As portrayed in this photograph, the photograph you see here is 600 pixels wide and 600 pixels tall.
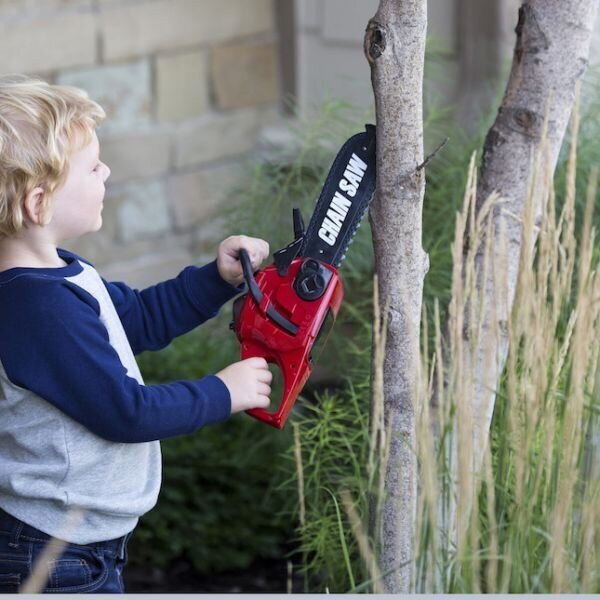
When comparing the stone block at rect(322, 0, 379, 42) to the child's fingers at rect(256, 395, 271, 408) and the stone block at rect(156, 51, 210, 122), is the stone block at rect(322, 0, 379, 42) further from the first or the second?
the child's fingers at rect(256, 395, 271, 408)

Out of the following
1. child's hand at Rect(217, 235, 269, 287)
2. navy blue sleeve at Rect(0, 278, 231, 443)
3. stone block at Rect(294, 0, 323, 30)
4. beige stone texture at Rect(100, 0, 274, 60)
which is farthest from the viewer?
stone block at Rect(294, 0, 323, 30)

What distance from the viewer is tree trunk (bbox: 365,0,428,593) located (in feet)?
6.14

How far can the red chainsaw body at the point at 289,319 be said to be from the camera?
1909 mm

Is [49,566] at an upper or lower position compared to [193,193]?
upper

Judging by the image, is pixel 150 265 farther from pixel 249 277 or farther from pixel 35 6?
pixel 249 277

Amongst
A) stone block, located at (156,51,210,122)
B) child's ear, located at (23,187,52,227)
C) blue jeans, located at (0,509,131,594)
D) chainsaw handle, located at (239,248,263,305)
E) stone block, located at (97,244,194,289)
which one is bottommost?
stone block, located at (97,244,194,289)

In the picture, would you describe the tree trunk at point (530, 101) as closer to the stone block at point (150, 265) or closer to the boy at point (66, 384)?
the boy at point (66, 384)

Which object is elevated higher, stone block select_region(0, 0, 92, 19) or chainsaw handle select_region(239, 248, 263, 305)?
stone block select_region(0, 0, 92, 19)

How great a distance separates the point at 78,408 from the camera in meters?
1.83

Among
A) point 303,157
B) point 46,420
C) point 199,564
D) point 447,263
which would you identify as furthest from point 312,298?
point 199,564

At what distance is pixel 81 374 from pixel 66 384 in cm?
3

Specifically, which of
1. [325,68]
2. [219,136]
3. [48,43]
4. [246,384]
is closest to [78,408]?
[246,384]

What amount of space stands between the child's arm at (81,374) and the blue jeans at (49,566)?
0.24m

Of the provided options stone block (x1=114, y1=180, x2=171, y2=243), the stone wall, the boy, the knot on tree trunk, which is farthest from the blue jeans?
stone block (x1=114, y1=180, x2=171, y2=243)
